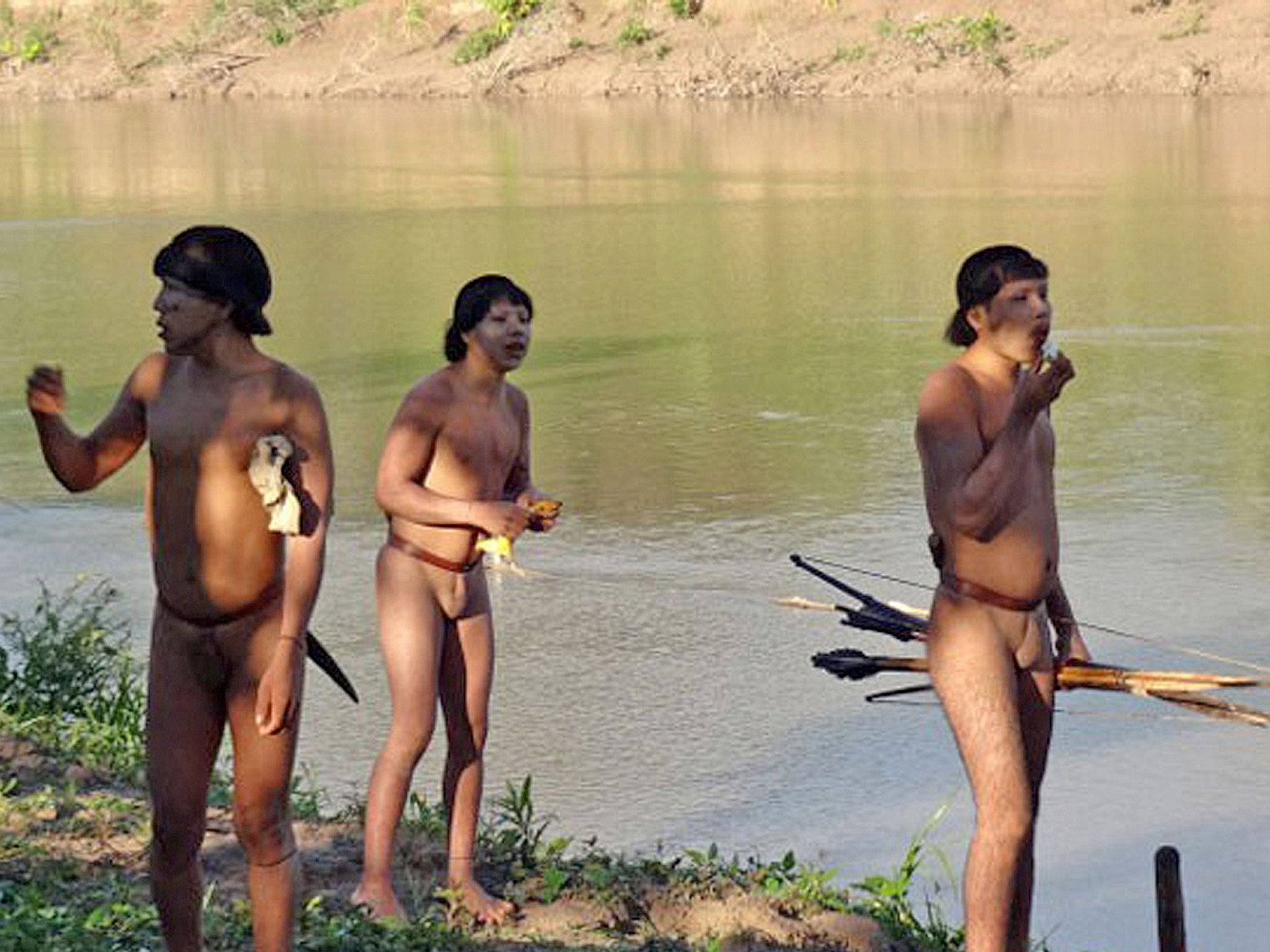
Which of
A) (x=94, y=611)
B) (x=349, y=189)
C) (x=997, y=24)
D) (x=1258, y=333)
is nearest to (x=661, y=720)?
(x=94, y=611)

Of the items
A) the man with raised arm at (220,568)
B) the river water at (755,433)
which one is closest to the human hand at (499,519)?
the man with raised arm at (220,568)

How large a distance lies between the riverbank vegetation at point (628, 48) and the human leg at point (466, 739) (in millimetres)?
28916

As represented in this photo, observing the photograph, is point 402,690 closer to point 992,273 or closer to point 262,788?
point 262,788

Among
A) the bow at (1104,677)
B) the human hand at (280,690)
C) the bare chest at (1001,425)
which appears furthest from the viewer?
the bow at (1104,677)

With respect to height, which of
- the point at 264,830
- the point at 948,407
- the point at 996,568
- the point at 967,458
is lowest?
the point at 264,830

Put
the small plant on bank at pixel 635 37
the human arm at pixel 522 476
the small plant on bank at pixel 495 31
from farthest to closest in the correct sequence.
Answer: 1. the small plant on bank at pixel 495 31
2. the small plant on bank at pixel 635 37
3. the human arm at pixel 522 476

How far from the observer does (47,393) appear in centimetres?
526

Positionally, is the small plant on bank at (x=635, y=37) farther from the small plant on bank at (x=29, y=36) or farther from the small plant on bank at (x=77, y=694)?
the small plant on bank at (x=77, y=694)

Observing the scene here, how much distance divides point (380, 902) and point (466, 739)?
44cm

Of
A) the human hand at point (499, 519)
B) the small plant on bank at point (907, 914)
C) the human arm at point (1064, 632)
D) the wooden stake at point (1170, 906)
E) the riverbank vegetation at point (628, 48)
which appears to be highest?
the riverbank vegetation at point (628, 48)

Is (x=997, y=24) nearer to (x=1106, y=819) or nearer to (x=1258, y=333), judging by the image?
(x=1258, y=333)

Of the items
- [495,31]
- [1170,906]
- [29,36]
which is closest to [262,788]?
[1170,906]

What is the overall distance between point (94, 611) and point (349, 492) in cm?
374

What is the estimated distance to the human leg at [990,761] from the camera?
5.45 metres
